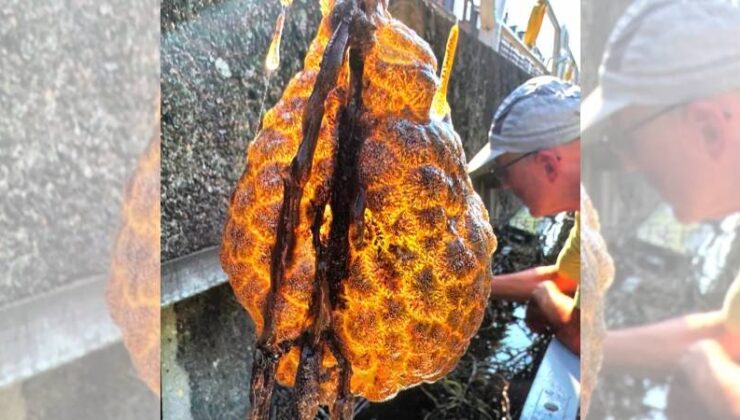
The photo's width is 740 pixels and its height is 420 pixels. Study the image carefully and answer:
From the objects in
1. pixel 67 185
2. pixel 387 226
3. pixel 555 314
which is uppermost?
pixel 387 226

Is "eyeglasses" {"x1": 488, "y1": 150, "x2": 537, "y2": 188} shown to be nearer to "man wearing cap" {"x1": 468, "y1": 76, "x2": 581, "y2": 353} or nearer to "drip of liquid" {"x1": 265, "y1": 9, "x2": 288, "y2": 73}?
"man wearing cap" {"x1": 468, "y1": 76, "x2": 581, "y2": 353}

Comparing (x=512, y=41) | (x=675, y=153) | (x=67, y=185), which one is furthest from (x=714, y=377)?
(x=67, y=185)

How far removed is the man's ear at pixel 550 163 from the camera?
0.73 meters

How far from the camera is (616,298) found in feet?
1.79

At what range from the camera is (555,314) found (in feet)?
2.51

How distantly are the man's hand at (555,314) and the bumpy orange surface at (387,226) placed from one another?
11.9 inches

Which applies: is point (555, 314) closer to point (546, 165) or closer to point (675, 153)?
point (546, 165)

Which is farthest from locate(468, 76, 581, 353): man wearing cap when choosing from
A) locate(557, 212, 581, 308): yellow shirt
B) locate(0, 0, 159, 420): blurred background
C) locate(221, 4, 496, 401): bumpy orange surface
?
locate(0, 0, 159, 420): blurred background

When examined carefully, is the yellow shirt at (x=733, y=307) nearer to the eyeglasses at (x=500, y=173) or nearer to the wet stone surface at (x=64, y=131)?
the eyeglasses at (x=500, y=173)

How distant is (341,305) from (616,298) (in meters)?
0.25

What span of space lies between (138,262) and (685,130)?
490mm

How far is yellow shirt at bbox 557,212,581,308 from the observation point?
71cm

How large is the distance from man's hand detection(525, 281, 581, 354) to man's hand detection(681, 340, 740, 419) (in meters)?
0.20

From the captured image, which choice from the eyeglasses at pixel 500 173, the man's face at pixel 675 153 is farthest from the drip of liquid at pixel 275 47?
the man's face at pixel 675 153
